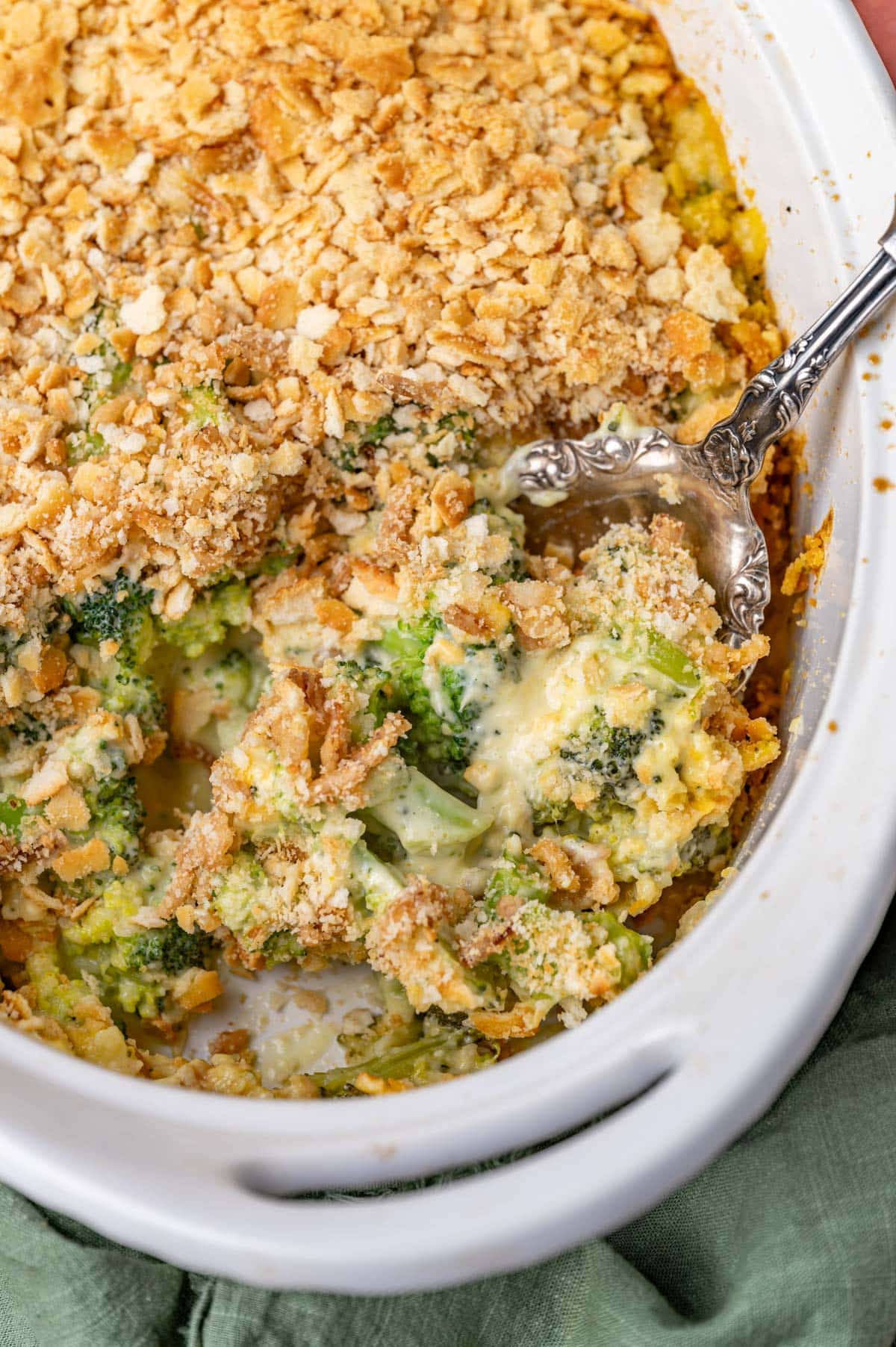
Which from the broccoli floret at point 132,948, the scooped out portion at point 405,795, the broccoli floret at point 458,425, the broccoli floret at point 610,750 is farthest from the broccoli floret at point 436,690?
the broccoli floret at point 132,948

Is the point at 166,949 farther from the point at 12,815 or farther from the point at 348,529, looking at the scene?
the point at 348,529

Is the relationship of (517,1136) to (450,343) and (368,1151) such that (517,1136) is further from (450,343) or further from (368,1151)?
(450,343)

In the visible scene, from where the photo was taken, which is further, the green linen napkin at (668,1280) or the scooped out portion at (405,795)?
the scooped out portion at (405,795)

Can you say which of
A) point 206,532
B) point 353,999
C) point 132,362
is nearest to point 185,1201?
point 353,999

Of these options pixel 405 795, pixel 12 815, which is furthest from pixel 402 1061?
pixel 12 815

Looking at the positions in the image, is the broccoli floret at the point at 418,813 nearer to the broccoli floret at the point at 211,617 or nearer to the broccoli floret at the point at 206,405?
the broccoli floret at the point at 211,617

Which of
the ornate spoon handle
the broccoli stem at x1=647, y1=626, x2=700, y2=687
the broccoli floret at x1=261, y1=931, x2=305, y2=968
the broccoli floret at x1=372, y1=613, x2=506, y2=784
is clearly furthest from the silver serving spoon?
the broccoli floret at x1=261, y1=931, x2=305, y2=968
